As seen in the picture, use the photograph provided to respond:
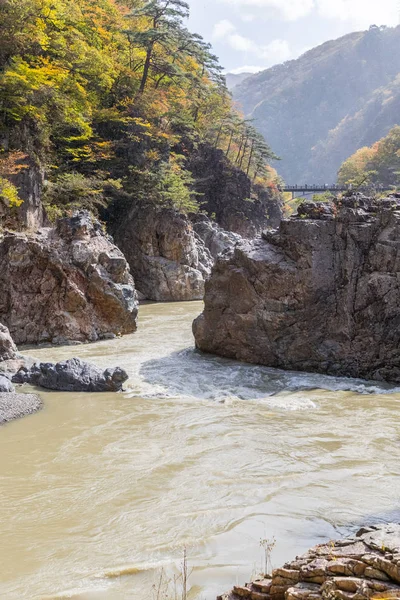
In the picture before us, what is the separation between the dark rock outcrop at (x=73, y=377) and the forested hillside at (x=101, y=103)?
629 centimetres

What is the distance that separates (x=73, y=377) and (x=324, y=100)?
164062mm

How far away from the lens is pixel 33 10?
1691 cm

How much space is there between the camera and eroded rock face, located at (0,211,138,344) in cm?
1484

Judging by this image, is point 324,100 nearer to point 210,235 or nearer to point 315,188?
point 315,188

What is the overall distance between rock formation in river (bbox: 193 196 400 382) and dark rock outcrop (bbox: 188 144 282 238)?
22.1 m

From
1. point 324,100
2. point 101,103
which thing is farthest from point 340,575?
point 324,100

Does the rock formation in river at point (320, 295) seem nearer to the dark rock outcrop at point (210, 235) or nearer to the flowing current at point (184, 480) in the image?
the flowing current at point (184, 480)

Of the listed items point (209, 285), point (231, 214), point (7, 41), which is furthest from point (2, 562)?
point (231, 214)

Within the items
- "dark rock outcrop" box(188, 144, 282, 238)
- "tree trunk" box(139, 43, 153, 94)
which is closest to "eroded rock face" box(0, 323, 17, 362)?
"tree trunk" box(139, 43, 153, 94)

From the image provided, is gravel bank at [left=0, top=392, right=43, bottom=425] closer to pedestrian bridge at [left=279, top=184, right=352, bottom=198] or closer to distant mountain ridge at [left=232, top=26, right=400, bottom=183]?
pedestrian bridge at [left=279, top=184, right=352, bottom=198]

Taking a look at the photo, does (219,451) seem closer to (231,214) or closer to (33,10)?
(33,10)

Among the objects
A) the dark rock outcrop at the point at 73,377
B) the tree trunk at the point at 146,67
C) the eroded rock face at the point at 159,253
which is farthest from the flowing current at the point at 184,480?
the tree trunk at the point at 146,67

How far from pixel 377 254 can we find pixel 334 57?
179632mm

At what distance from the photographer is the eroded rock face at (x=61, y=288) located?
14.8 metres
